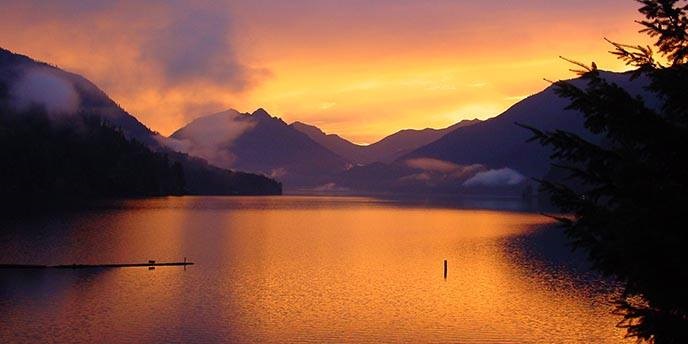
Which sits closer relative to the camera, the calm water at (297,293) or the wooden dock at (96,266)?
the calm water at (297,293)

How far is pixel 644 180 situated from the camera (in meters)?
13.2

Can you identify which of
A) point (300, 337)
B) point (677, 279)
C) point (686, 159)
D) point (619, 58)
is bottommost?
point (300, 337)

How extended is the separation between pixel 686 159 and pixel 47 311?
195 feet

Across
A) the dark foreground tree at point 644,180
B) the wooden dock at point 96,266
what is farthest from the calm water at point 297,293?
the dark foreground tree at point 644,180

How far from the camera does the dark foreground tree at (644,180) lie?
12477 millimetres

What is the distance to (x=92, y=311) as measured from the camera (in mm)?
60531

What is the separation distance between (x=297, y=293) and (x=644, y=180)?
2469 inches

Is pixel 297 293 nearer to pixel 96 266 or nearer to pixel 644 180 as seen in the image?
pixel 96 266

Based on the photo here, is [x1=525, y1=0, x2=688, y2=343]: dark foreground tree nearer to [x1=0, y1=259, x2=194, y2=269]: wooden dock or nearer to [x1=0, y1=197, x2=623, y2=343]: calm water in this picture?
[x1=0, y1=197, x2=623, y2=343]: calm water

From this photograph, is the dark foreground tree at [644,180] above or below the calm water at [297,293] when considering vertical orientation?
above

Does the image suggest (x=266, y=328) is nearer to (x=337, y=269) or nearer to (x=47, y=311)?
(x=47, y=311)

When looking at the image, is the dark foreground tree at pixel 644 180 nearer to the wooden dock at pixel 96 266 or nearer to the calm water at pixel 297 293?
the calm water at pixel 297 293

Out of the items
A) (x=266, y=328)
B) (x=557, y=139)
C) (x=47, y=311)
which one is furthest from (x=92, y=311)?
(x=557, y=139)

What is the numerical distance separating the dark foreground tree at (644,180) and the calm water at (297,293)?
40.0 meters
